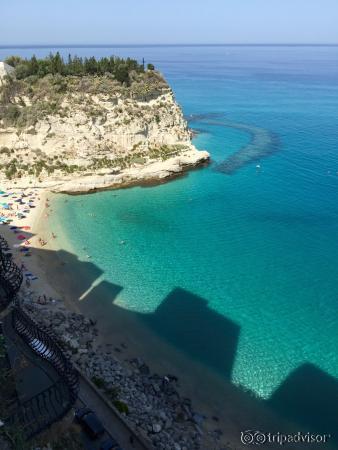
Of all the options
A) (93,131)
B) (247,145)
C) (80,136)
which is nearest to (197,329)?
(80,136)

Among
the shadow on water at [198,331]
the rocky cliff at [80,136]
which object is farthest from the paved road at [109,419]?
the rocky cliff at [80,136]

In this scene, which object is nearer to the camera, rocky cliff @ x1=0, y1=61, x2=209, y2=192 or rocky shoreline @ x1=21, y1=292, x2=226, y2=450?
rocky shoreline @ x1=21, y1=292, x2=226, y2=450

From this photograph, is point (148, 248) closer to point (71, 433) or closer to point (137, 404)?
point (137, 404)

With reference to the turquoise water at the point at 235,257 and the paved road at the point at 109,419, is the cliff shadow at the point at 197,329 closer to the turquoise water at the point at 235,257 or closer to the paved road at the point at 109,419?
the turquoise water at the point at 235,257

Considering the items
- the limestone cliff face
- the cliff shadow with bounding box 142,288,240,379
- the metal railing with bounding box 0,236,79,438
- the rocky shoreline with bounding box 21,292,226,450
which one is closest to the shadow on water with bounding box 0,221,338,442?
the cliff shadow with bounding box 142,288,240,379

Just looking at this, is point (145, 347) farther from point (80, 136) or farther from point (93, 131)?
point (93, 131)

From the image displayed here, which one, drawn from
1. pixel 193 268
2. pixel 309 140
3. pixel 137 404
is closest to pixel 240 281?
pixel 193 268

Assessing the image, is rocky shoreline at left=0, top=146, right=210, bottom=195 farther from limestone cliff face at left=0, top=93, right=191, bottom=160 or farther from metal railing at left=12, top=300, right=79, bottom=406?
metal railing at left=12, top=300, right=79, bottom=406
